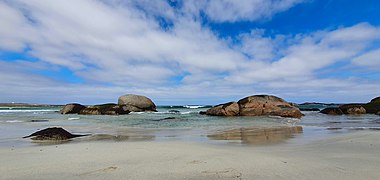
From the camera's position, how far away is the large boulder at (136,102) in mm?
46969

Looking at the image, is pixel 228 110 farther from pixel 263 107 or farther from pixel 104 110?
pixel 104 110

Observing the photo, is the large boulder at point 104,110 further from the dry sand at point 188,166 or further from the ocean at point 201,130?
the dry sand at point 188,166

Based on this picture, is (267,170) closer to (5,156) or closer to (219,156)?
(219,156)

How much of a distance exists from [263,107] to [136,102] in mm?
23654

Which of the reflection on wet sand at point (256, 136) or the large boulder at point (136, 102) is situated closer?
the reflection on wet sand at point (256, 136)

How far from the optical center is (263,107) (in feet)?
108

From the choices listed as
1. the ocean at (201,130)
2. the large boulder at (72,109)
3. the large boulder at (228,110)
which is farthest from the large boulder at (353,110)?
the large boulder at (72,109)

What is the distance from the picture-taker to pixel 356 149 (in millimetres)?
7180

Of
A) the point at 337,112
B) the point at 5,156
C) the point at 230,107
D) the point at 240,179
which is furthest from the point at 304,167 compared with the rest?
the point at 337,112

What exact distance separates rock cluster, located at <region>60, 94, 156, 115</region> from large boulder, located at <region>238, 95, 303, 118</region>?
57.1 feet

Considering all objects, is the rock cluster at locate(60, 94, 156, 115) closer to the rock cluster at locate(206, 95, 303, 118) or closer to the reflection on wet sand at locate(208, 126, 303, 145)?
the rock cluster at locate(206, 95, 303, 118)

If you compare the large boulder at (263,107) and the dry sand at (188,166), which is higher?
the large boulder at (263,107)

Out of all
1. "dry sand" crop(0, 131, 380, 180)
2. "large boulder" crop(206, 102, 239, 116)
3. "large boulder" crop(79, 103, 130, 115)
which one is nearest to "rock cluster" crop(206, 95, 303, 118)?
"large boulder" crop(206, 102, 239, 116)

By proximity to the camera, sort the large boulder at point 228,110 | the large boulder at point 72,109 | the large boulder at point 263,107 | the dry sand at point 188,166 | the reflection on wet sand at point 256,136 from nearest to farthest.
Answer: the dry sand at point 188,166 → the reflection on wet sand at point 256,136 → the large boulder at point 263,107 → the large boulder at point 228,110 → the large boulder at point 72,109
